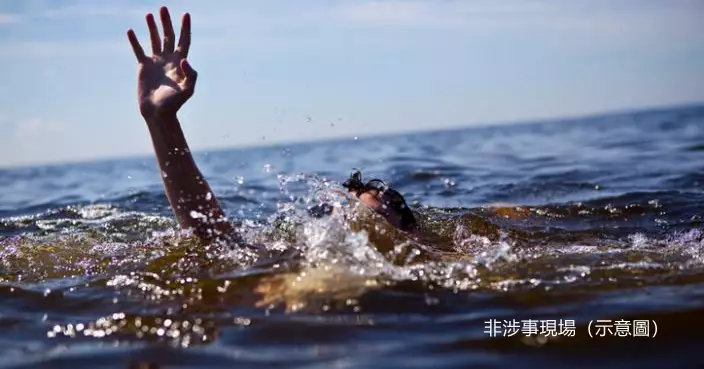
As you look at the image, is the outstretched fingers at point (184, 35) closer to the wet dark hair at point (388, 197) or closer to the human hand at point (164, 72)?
the human hand at point (164, 72)

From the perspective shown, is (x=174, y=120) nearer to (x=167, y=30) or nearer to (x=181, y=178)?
(x=181, y=178)

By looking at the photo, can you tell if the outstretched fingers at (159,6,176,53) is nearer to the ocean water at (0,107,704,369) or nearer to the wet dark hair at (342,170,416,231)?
the ocean water at (0,107,704,369)

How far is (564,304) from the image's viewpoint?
3.90 metres

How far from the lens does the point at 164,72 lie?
461 cm

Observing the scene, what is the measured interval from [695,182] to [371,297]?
7.63 metres

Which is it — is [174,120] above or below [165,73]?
below

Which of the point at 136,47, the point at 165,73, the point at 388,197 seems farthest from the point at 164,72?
the point at 388,197

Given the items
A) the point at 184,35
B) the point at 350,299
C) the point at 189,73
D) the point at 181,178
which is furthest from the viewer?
the point at 184,35

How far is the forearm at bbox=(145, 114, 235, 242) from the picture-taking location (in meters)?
4.52

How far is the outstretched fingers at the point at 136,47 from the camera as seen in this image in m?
4.54

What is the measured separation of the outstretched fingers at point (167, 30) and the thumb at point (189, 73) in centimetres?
39

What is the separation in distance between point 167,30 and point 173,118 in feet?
1.94

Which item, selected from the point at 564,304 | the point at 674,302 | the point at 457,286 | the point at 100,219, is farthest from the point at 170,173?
the point at 100,219

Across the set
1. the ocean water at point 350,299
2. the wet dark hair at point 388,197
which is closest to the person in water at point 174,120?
the ocean water at point 350,299
